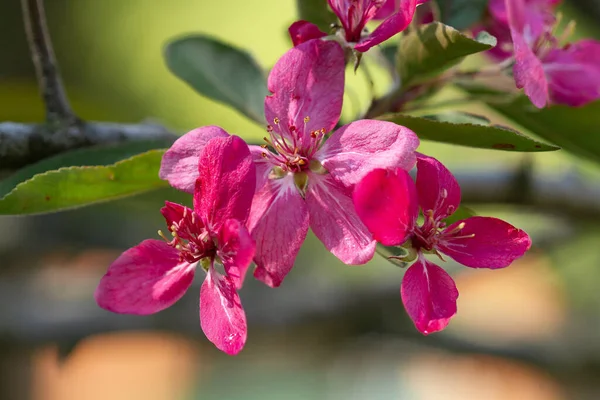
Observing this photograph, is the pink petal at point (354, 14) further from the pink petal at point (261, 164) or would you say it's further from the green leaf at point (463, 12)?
the green leaf at point (463, 12)

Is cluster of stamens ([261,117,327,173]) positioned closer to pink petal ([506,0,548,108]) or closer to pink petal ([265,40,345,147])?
pink petal ([265,40,345,147])

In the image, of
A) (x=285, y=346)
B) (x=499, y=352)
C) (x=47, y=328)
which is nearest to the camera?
(x=47, y=328)

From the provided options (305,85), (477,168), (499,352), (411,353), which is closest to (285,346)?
(411,353)

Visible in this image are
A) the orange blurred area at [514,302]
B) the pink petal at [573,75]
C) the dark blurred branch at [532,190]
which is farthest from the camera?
the orange blurred area at [514,302]

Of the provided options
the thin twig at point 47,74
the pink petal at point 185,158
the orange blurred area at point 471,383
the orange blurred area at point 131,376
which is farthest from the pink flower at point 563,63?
the orange blurred area at point 131,376

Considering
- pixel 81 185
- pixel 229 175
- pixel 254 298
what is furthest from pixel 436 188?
pixel 254 298

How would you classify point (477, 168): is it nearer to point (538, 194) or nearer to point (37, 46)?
point (538, 194)

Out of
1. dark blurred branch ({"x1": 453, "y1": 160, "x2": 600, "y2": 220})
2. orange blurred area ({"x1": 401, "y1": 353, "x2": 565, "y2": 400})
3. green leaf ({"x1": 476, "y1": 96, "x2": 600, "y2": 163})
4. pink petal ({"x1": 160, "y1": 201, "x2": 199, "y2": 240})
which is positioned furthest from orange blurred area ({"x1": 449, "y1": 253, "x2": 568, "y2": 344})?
pink petal ({"x1": 160, "y1": 201, "x2": 199, "y2": 240})
